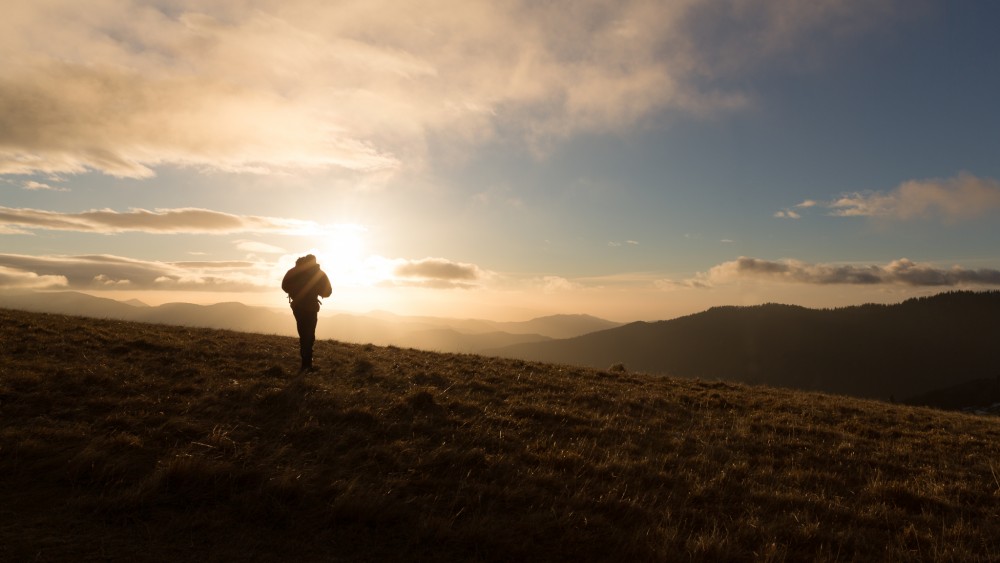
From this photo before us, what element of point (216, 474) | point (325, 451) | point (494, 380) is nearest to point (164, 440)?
point (216, 474)

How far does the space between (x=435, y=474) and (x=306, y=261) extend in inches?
365

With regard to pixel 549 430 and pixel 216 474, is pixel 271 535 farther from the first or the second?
pixel 549 430

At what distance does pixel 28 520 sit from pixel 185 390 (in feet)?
16.0

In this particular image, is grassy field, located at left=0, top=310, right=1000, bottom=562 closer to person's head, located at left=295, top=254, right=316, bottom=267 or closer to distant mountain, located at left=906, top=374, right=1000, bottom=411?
person's head, located at left=295, top=254, right=316, bottom=267

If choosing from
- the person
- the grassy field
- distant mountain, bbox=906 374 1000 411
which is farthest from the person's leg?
distant mountain, bbox=906 374 1000 411

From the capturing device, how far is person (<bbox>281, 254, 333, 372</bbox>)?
13.0 m

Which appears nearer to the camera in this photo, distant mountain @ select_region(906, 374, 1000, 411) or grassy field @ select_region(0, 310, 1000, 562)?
grassy field @ select_region(0, 310, 1000, 562)

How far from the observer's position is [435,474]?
6.36 metres

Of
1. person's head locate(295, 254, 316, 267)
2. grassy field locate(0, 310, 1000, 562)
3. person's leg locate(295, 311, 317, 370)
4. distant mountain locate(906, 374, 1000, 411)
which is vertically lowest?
distant mountain locate(906, 374, 1000, 411)

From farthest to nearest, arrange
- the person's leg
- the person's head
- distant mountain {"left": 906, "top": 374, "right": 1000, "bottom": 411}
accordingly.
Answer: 1. distant mountain {"left": 906, "top": 374, "right": 1000, "bottom": 411}
2. the person's head
3. the person's leg

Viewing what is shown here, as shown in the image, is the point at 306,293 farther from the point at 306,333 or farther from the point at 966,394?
the point at 966,394

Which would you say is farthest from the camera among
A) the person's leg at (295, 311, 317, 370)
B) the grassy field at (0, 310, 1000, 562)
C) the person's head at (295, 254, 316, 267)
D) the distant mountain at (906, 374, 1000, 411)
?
the distant mountain at (906, 374, 1000, 411)

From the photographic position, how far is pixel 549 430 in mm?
8922

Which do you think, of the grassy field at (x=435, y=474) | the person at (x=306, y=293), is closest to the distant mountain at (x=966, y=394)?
the grassy field at (x=435, y=474)
